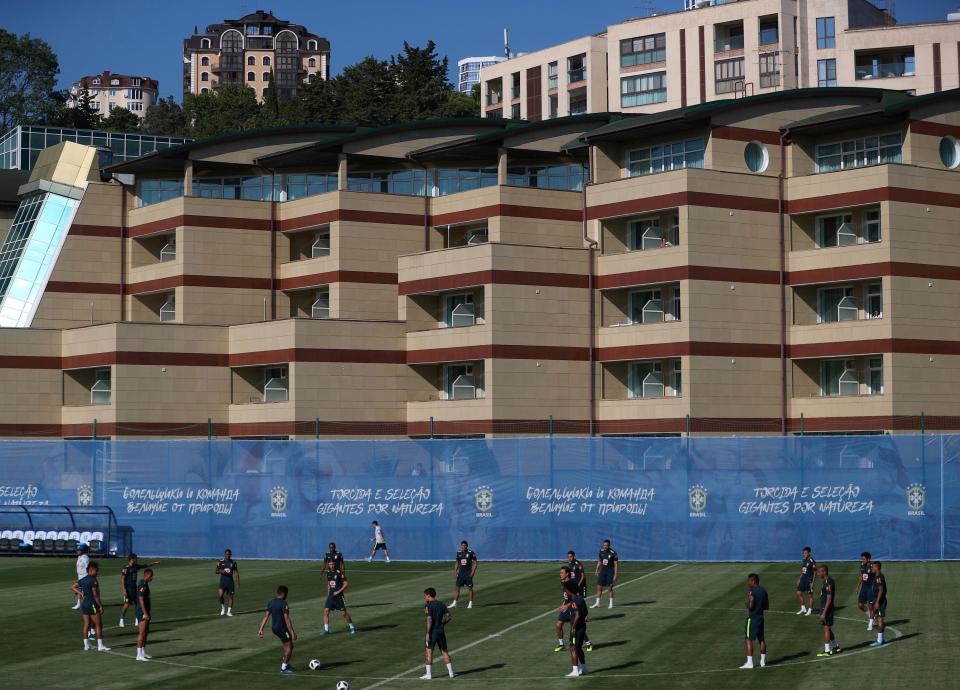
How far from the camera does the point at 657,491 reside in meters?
45.8

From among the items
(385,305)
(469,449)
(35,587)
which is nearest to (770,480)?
(469,449)

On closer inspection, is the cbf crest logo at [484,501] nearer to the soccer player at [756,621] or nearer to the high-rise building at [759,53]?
the soccer player at [756,621]

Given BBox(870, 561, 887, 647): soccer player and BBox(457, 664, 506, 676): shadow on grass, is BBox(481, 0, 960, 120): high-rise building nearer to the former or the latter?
BBox(870, 561, 887, 647): soccer player

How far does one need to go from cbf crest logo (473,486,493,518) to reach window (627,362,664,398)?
59.2 feet

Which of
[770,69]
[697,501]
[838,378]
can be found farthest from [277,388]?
[770,69]

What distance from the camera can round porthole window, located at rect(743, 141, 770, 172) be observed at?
A: 62938 mm

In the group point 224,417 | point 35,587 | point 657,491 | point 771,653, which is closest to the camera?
point 771,653

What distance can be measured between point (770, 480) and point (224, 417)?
32.8 meters

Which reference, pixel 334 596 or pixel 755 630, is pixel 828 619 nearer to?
pixel 755 630

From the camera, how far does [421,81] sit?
404 feet

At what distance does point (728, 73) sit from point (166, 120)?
92.6 m

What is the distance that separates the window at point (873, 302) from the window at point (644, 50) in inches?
2252

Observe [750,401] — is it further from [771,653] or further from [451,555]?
[771,653]

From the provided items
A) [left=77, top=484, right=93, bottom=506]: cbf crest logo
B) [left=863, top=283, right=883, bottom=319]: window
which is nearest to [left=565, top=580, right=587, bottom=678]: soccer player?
[left=77, top=484, right=93, bottom=506]: cbf crest logo
